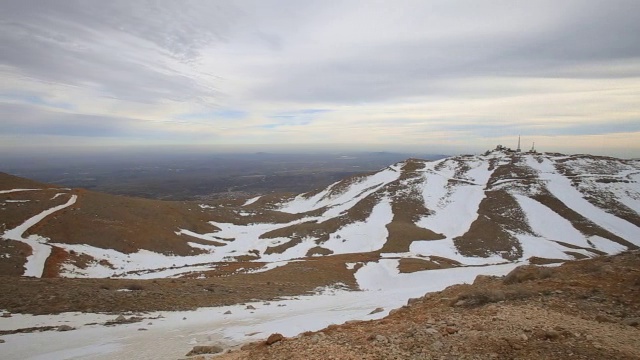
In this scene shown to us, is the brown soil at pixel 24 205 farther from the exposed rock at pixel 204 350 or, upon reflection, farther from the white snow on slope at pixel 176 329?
the exposed rock at pixel 204 350

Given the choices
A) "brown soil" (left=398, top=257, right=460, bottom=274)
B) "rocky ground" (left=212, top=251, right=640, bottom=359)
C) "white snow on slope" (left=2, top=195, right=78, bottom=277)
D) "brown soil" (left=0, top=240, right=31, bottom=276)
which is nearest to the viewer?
"rocky ground" (left=212, top=251, right=640, bottom=359)

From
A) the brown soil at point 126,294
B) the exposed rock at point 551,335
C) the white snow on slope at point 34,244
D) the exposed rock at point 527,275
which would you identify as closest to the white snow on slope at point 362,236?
the brown soil at point 126,294

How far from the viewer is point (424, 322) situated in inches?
371

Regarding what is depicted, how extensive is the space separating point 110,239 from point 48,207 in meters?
13.8

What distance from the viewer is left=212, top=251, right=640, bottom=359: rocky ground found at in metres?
7.20

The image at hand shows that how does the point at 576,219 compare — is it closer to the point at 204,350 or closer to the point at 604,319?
the point at 604,319

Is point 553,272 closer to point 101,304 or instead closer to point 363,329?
point 363,329

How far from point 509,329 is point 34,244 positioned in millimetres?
47439

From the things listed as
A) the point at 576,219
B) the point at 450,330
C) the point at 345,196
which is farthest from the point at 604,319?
the point at 345,196

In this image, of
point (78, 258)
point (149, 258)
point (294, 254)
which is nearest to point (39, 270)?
point (78, 258)

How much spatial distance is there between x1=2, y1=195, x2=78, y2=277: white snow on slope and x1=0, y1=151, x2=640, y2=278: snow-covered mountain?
0.10m

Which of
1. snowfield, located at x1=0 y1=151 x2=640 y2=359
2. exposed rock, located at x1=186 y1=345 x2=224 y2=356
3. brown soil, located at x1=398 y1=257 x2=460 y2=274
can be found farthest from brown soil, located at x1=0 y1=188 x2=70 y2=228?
brown soil, located at x1=398 y1=257 x2=460 y2=274

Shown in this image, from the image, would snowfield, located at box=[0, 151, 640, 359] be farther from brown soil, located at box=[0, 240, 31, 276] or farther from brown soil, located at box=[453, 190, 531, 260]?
brown soil, located at box=[453, 190, 531, 260]

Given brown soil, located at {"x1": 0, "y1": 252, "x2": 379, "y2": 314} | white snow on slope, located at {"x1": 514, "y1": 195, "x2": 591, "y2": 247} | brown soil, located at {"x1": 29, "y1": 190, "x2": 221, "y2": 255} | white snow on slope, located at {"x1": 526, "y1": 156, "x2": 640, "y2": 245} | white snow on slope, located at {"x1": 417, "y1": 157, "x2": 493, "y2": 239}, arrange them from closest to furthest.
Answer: brown soil, located at {"x1": 0, "y1": 252, "x2": 379, "y2": 314}, brown soil, located at {"x1": 29, "y1": 190, "x2": 221, "y2": 255}, white snow on slope, located at {"x1": 514, "y1": 195, "x2": 591, "y2": 247}, white snow on slope, located at {"x1": 526, "y1": 156, "x2": 640, "y2": 245}, white snow on slope, located at {"x1": 417, "y1": 157, "x2": 493, "y2": 239}
